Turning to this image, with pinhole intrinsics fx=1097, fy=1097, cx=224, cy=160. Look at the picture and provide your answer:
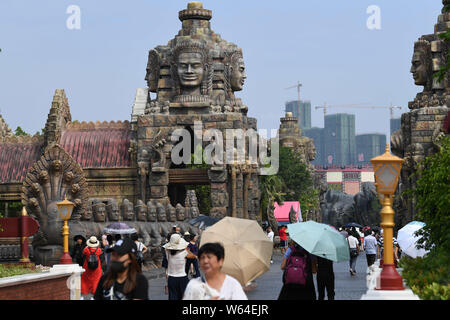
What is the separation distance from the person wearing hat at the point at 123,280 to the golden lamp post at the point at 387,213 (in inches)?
126

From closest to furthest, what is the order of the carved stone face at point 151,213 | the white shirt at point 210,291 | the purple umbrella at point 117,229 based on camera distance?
the white shirt at point 210,291 < the purple umbrella at point 117,229 < the carved stone face at point 151,213

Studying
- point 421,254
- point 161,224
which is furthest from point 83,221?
point 421,254

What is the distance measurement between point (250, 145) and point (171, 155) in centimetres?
385

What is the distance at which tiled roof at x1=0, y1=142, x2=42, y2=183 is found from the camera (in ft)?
174

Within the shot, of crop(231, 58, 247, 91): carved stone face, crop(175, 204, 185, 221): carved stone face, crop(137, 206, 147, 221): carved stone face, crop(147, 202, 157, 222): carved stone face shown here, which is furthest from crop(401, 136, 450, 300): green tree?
crop(231, 58, 247, 91): carved stone face

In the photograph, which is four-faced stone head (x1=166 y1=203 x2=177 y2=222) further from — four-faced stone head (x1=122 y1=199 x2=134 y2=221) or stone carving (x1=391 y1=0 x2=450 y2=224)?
stone carving (x1=391 y1=0 x2=450 y2=224)

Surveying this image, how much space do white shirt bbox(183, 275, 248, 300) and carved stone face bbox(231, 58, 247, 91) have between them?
4196 centimetres

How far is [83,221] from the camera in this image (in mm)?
31047

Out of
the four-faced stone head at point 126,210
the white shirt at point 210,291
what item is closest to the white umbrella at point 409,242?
the white shirt at point 210,291

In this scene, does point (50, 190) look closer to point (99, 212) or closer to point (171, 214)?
point (99, 212)

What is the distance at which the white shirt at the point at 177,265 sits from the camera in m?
19.3

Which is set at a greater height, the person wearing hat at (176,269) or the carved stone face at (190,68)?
the carved stone face at (190,68)

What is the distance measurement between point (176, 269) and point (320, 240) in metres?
3.25

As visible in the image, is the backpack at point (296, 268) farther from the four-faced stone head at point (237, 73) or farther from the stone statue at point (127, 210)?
the four-faced stone head at point (237, 73)
